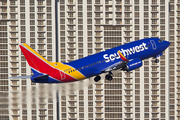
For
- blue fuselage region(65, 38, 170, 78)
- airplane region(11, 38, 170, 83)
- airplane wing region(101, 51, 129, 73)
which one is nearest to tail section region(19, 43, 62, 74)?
airplane region(11, 38, 170, 83)

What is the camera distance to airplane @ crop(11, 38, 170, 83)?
4461 inches

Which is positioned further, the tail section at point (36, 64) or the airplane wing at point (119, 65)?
the airplane wing at point (119, 65)

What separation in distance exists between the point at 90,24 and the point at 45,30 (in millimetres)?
19993

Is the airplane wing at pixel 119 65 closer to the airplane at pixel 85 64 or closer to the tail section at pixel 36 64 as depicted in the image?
the airplane at pixel 85 64

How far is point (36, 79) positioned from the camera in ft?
368

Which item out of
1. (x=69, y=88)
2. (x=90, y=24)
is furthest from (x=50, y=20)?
(x=69, y=88)

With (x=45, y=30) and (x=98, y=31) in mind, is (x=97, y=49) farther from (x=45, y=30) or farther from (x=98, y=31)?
(x=45, y=30)

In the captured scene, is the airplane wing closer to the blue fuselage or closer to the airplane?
the airplane

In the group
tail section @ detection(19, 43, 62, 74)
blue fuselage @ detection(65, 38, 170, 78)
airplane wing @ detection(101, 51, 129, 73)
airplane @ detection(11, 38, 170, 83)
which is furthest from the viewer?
airplane wing @ detection(101, 51, 129, 73)

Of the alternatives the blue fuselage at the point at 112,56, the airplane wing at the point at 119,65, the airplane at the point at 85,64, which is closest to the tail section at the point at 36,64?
the airplane at the point at 85,64

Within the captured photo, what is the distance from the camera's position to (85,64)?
377 feet

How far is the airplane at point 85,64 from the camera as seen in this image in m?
113

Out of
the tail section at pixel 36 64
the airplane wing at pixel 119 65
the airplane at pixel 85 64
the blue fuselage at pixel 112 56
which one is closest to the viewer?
the airplane at pixel 85 64

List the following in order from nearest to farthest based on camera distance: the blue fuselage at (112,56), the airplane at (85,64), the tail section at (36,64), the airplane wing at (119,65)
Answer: the airplane at (85,64) < the tail section at (36,64) < the blue fuselage at (112,56) < the airplane wing at (119,65)
